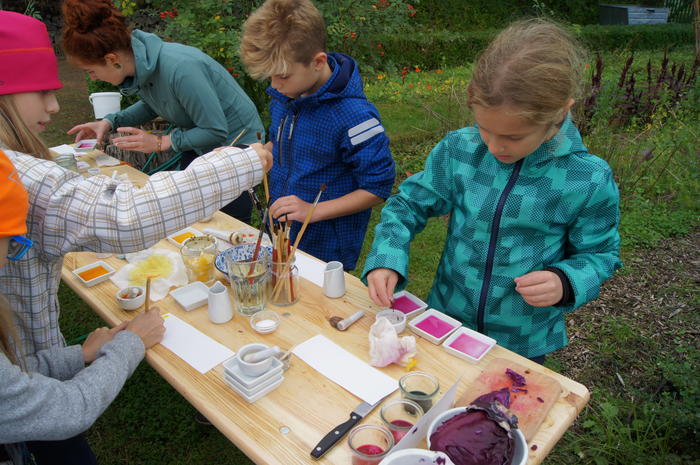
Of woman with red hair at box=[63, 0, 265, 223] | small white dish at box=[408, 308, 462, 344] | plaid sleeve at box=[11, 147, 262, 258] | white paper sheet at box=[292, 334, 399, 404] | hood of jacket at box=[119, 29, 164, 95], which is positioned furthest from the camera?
hood of jacket at box=[119, 29, 164, 95]

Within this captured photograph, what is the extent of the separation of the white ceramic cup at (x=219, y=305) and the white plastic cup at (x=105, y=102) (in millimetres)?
2750

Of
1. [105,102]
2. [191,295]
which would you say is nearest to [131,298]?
[191,295]

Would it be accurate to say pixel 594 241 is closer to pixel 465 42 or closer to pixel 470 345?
pixel 470 345

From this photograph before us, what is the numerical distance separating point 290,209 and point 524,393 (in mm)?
1170

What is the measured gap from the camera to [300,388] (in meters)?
1.42

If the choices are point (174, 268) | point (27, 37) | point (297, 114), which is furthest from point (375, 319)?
point (27, 37)

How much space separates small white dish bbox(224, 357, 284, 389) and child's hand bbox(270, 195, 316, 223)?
74cm

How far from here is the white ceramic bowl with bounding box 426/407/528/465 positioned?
1073 millimetres

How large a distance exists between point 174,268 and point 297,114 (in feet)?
3.00

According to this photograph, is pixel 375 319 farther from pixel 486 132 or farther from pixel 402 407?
pixel 486 132

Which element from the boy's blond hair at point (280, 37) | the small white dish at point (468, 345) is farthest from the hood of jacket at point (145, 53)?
the small white dish at point (468, 345)

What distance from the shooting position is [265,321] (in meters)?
1.70

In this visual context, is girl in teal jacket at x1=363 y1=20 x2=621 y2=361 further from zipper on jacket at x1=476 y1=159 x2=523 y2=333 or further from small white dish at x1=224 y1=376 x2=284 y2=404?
small white dish at x1=224 y1=376 x2=284 y2=404

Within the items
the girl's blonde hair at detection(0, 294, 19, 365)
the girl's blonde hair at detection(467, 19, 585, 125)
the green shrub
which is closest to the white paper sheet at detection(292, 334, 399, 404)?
the girl's blonde hair at detection(0, 294, 19, 365)
